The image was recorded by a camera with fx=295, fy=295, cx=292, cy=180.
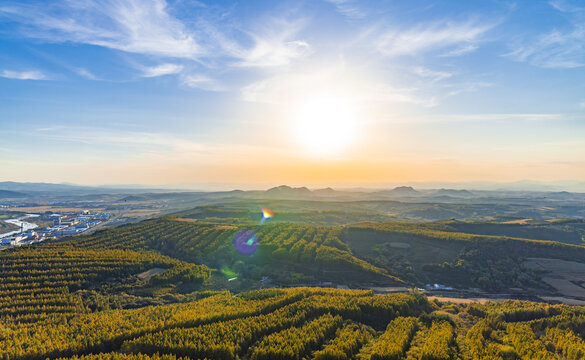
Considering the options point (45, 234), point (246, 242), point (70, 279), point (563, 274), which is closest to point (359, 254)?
point (246, 242)

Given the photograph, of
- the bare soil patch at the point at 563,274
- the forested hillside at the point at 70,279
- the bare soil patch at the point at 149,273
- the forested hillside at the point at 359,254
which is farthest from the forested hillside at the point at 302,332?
the bare soil patch at the point at 563,274

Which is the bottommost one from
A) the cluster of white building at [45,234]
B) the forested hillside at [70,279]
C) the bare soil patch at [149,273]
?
the cluster of white building at [45,234]

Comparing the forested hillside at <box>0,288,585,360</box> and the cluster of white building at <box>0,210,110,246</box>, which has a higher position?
the forested hillside at <box>0,288,585,360</box>

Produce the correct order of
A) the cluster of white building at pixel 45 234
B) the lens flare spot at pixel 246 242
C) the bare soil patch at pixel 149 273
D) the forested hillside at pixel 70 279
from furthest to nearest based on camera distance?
1. the cluster of white building at pixel 45 234
2. the lens flare spot at pixel 246 242
3. the bare soil patch at pixel 149 273
4. the forested hillside at pixel 70 279

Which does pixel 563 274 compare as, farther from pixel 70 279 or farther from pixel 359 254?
pixel 70 279

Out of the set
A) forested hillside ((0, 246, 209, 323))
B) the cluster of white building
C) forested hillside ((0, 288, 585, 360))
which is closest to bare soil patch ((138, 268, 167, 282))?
forested hillside ((0, 246, 209, 323))

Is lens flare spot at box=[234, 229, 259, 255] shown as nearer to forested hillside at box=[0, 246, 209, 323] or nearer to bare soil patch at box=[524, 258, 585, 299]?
forested hillside at box=[0, 246, 209, 323]

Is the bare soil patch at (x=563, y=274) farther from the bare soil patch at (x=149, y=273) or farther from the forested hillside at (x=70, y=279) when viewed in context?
the bare soil patch at (x=149, y=273)

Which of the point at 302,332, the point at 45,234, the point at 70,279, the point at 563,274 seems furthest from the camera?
the point at 45,234
